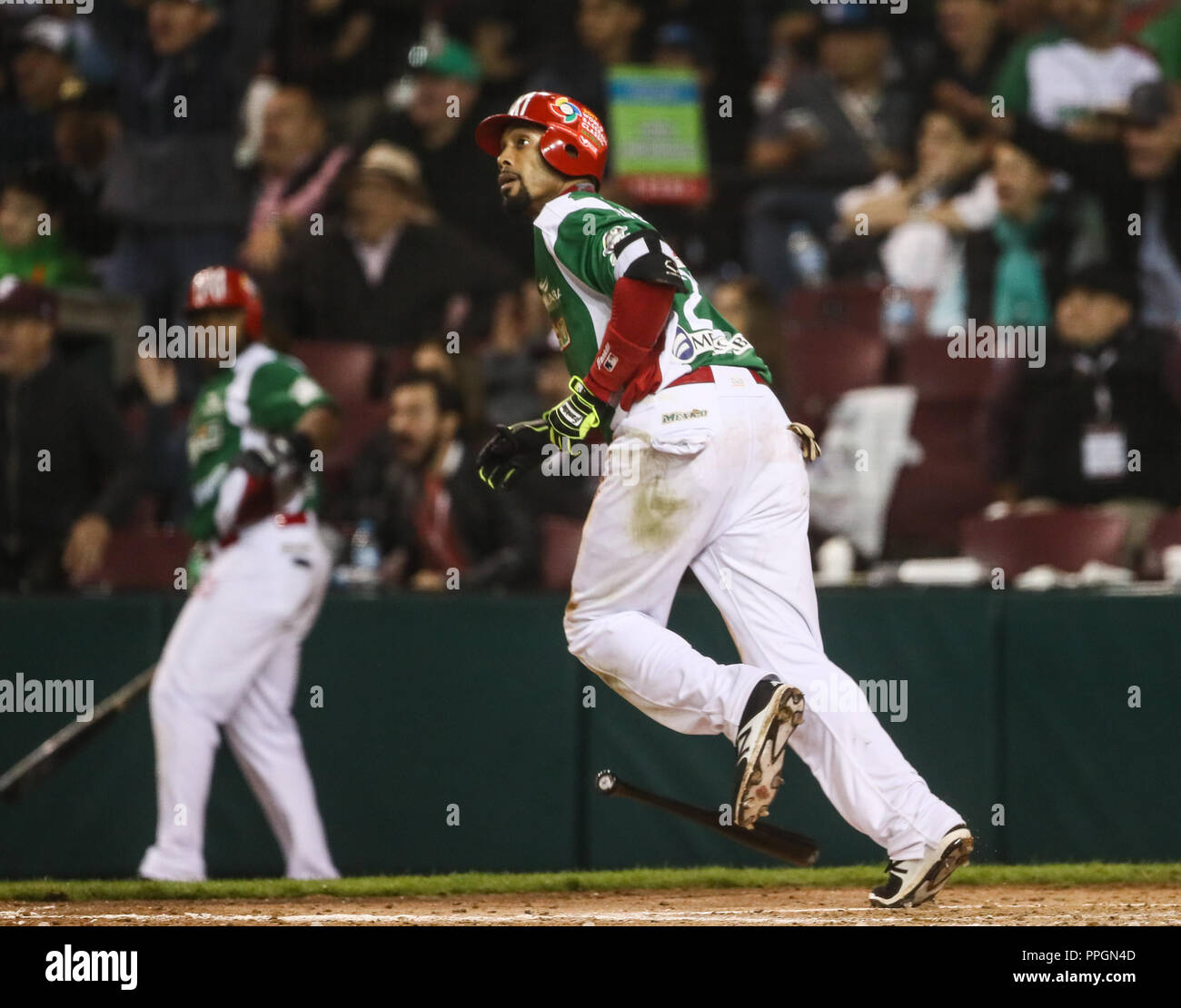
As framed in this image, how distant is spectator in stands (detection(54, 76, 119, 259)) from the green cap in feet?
5.59

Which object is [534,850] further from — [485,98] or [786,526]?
[485,98]

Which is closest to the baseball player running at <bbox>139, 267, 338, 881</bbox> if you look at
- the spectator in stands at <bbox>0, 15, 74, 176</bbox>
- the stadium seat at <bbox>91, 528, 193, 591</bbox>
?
the stadium seat at <bbox>91, 528, 193, 591</bbox>

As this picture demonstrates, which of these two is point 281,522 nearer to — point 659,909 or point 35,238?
point 659,909

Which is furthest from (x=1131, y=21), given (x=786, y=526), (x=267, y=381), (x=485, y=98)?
(x=786, y=526)

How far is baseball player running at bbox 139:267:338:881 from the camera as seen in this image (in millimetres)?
7594

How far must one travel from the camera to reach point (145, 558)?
905 centimetres

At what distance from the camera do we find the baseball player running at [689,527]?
5480 mm

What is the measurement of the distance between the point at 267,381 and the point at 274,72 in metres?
3.34

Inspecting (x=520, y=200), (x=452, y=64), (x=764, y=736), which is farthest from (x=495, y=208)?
(x=764, y=736)

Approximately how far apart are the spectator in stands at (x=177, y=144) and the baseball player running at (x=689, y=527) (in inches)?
193

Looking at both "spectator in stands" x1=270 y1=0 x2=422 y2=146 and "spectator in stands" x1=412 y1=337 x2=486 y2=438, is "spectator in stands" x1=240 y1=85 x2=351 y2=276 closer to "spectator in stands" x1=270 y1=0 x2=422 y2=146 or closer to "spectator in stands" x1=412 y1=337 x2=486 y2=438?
"spectator in stands" x1=270 y1=0 x2=422 y2=146

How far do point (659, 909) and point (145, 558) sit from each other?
140 inches

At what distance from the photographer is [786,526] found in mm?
5672

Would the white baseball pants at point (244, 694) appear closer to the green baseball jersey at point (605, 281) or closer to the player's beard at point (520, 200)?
the green baseball jersey at point (605, 281)
